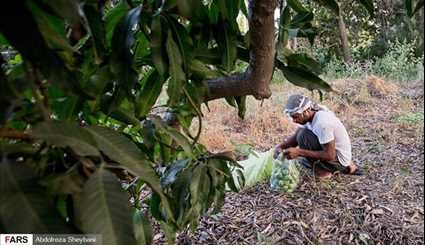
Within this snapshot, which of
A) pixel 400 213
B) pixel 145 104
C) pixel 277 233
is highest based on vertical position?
pixel 145 104

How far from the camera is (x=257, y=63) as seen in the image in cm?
57

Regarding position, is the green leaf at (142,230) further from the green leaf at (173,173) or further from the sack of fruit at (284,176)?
the sack of fruit at (284,176)

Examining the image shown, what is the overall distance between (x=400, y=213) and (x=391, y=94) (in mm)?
358

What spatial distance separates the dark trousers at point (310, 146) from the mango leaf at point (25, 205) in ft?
4.50

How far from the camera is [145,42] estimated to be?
1.97 ft

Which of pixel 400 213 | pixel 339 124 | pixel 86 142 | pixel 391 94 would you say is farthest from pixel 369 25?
pixel 86 142

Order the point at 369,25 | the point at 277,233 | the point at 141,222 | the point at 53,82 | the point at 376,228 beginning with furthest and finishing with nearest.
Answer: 1. the point at 277,233
2. the point at 376,228
3. the point at 369,25
4. the point at 141,222
5. the point at 53,82

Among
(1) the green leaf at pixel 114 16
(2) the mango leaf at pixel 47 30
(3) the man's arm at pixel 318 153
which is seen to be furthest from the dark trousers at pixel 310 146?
(2) the mango leaf at pixel 47 30

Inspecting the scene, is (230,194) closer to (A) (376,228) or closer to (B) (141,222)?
(A) (376,228)

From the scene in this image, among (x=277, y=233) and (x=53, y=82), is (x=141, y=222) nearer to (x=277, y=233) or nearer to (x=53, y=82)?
(x=53, y=82)

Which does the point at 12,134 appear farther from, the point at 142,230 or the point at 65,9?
the point at 142,230

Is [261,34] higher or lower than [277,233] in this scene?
higher

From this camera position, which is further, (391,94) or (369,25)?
(391,94)

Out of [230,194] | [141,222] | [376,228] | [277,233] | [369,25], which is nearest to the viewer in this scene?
[141,222]
